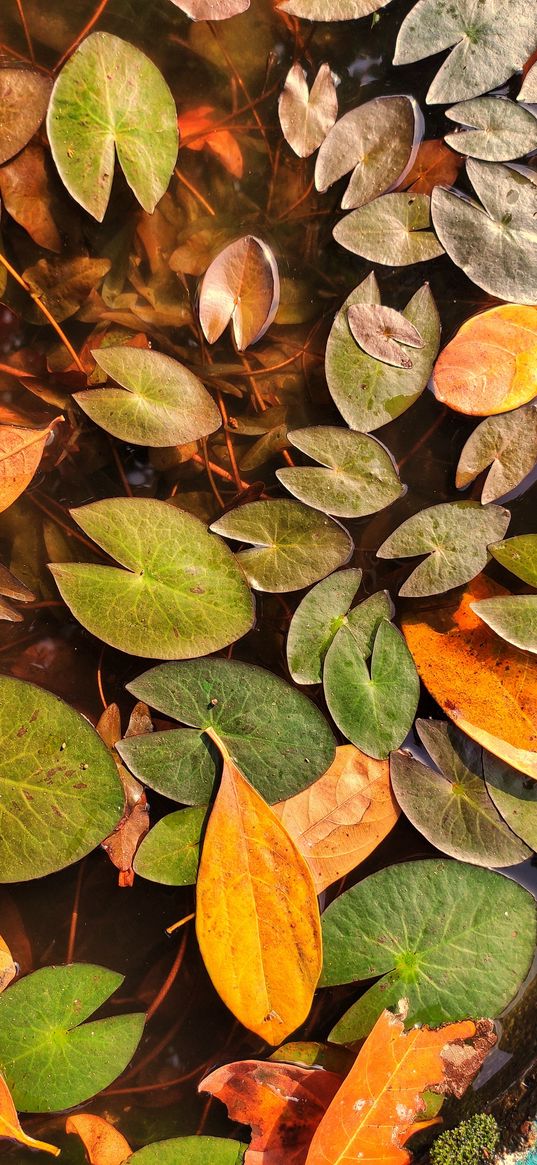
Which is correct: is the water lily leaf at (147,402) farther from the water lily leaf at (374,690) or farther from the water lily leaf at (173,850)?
the water lily leaf at (173,850)

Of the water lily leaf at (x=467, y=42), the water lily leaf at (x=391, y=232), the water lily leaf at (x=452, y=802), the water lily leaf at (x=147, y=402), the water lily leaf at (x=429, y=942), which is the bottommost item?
the water lily leaf at (x=429, y=942)

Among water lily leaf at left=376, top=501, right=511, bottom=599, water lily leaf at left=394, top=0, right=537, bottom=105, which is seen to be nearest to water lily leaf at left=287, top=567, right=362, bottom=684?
water lily leaf at left=376, top=501, right=511, bottom=599

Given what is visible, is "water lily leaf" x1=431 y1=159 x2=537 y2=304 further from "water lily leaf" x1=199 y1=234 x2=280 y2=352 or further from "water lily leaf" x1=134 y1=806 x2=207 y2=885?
"water lily leaf" x1=134 y1=806 x2=207 y2=885

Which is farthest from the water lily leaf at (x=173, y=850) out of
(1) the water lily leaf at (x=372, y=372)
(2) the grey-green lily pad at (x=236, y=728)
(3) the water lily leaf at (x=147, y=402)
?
(1) the water lily leaf at (x=372, y=372)

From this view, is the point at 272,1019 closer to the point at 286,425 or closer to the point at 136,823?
the point at 136,823

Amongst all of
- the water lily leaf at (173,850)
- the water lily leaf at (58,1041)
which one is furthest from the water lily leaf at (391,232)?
the water lily leaf at (58,1041)

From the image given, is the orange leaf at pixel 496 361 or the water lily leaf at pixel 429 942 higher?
the orange leaf at pixel 496 361

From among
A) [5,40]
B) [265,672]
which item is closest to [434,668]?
[265,672]

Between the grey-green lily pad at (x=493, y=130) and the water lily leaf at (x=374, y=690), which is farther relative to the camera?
the grey-green lily pad at (x=493, y=130)

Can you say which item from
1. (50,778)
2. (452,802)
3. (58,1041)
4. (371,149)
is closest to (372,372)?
(371,149)
